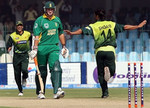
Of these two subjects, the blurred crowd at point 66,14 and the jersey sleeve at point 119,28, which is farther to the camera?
the blurred crowd at point 66,14

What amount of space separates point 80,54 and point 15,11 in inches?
187

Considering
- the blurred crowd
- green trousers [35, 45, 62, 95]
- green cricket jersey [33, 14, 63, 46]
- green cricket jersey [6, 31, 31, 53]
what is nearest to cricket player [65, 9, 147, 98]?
green cricket jersey [33, 14, 63, 46]

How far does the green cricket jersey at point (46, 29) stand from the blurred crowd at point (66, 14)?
11945 mm

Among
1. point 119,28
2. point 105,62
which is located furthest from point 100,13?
point 105,62

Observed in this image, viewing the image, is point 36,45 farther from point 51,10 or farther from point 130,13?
point 130,13

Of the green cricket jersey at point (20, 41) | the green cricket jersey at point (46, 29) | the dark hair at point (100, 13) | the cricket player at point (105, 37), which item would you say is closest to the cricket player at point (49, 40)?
the green cricket jersey at point (46, 29)

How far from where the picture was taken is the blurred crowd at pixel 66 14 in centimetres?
2526

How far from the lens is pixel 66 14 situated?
2572cm

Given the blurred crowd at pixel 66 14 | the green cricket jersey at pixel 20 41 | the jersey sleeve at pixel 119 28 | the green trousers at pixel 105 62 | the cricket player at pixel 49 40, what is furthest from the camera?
the blurred crowd at pixel 66 14

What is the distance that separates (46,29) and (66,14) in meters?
12.9

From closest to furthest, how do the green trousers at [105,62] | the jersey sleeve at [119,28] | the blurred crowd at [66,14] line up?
1. the jersey sleeve at [119,28]
2. the green trousers at [105,62]
3. the blurred crowd at [66,14]

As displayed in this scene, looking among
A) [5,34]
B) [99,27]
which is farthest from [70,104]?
[5,34]

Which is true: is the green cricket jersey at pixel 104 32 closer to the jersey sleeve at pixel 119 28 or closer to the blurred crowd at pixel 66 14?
the jersey sleeve at pixel 119 28

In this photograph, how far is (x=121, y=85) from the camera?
67.0 feet
